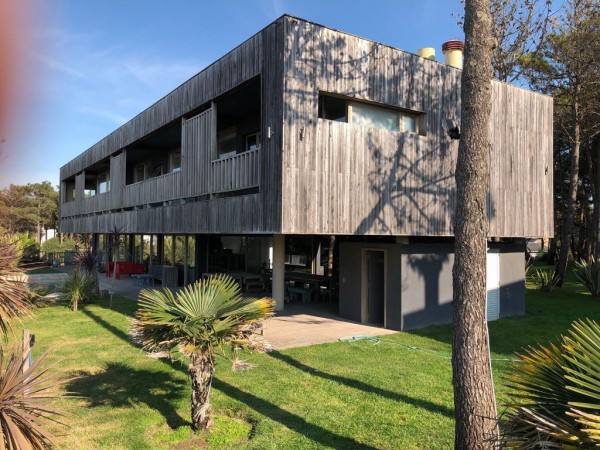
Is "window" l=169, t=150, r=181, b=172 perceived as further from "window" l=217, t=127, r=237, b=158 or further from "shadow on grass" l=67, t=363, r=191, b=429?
"shadow on grass" l=67, t=363, r=191, b=429

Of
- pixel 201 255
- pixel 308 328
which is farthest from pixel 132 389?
pixel 201 255

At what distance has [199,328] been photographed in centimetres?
487

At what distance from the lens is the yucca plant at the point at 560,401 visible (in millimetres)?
2554

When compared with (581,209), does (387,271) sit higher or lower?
lower

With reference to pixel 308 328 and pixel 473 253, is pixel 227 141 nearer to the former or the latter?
pixel 308 328

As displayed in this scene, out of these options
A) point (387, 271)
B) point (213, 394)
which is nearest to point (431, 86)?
point (387, 271)

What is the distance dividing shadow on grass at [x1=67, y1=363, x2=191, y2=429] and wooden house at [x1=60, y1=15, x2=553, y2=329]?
11.1 ft

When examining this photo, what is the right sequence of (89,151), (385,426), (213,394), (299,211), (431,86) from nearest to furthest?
(385,426) → (213,394) → (299,211) → (431,86) → (89,151)

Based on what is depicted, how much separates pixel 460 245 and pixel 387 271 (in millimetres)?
6719

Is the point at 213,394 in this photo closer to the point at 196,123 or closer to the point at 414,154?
the point at 414,154

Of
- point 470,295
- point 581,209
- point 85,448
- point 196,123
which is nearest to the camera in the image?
point 470,295

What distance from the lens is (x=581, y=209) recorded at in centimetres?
3322

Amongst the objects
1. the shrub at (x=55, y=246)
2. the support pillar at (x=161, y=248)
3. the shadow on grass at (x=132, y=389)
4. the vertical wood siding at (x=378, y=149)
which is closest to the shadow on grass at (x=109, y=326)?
the shadow on grass at (x=132, y=389)

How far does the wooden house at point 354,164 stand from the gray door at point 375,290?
26 mm
